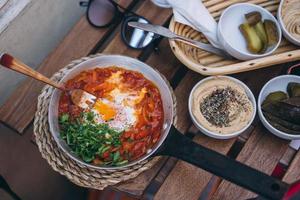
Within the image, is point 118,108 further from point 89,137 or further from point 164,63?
point 164,63

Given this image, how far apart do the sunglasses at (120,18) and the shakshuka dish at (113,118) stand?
17cm

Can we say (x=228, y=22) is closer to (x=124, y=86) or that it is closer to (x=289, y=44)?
(x=289, y=44)

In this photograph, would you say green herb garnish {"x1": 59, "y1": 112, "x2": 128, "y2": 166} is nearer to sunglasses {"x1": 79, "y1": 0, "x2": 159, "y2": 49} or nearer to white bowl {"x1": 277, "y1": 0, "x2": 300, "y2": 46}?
sunglasses {"x1": 79, "y1": 0, "x2": 159, "y2": 49}

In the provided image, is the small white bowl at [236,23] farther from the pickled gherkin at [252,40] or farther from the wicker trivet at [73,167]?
the wicker trivet at [73,167]

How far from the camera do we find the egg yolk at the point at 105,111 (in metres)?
1.31

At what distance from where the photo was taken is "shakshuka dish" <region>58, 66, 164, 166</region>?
1.27 metres

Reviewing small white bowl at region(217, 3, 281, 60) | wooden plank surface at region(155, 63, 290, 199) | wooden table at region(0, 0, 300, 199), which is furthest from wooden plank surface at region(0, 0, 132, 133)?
wooden plank surface at region(155, 63, 290, 199)

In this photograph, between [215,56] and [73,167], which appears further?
[215,56]

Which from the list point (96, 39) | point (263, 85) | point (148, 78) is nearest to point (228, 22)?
point (263, 85)

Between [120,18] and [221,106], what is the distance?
496 mm

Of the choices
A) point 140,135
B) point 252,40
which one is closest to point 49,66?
point 140,135

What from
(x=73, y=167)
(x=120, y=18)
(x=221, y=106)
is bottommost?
(x=221, y=106)

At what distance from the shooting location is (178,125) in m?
1.40

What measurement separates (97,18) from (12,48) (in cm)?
32
